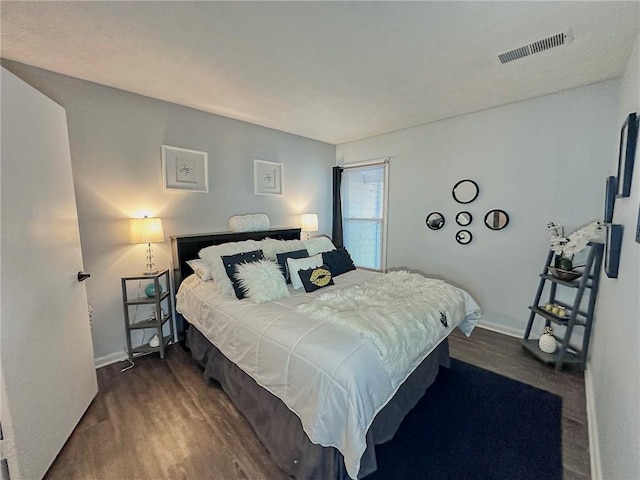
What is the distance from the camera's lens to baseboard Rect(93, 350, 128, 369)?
2.45 metres

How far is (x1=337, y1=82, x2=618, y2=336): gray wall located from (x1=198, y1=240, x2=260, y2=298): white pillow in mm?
2325

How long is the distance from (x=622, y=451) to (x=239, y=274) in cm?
228

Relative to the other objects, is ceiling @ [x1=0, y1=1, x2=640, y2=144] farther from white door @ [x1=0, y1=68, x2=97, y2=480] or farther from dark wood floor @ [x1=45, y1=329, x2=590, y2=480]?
dark wood floor @ [x1=45, y1=329, x2=590, y2=480]

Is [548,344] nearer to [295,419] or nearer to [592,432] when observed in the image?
Answer: [592,432]

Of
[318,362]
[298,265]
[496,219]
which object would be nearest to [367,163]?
[496,219]

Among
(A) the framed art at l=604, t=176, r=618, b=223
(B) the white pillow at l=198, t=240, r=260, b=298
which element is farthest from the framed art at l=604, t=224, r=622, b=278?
(B) the white pillow at l=198, t=240, r=260, b=298

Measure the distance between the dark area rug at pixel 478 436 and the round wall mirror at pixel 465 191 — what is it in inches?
79.1

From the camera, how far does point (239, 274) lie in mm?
2160

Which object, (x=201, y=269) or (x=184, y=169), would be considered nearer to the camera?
(x=201, y=269)

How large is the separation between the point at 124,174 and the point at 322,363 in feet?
8.54

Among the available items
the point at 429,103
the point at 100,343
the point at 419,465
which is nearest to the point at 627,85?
the point at 429,103

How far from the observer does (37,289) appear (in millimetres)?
1494

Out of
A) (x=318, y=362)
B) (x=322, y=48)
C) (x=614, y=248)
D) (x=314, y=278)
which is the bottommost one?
(x=318, y=362)

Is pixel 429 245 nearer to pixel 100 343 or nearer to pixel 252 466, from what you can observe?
pixel 252 466
